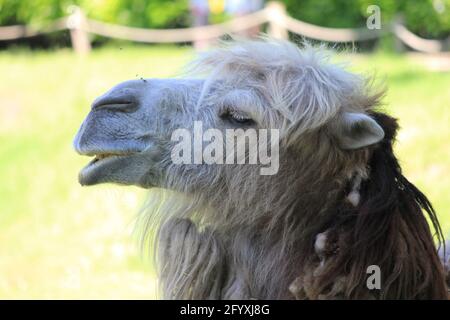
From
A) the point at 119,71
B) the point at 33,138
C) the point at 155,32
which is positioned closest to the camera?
the point at 33,138

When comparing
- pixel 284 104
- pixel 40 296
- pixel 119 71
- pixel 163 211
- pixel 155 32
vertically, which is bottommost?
pixel 40 296

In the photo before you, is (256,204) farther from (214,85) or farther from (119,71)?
(119,71)

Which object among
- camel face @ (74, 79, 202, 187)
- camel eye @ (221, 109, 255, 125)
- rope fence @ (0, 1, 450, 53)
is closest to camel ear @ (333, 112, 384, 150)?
camel eye @ (221, 109, 255, 125)

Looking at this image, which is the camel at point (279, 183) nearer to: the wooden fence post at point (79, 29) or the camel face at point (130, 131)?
the camel face at point (130, 131)

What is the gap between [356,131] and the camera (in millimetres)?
3043

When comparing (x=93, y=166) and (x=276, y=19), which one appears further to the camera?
(x=276, y=19)

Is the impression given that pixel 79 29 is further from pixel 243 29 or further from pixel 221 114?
pixel 221 114

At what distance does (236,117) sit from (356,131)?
1.41ft

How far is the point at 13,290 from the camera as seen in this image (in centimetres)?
704

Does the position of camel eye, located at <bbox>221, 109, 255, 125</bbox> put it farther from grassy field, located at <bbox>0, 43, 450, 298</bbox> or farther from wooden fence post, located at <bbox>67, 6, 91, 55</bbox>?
wooden fence post, located at <bbox>67, 6, 91, 55</bbox>

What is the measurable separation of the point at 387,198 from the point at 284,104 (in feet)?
1.61

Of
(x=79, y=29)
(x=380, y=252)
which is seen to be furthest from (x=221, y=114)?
(x=79, y=29)

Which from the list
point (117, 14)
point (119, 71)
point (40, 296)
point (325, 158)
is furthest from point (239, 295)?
point (117, 14)

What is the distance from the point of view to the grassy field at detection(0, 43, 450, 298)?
727 centimetres
